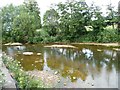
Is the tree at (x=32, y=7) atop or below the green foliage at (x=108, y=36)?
atop

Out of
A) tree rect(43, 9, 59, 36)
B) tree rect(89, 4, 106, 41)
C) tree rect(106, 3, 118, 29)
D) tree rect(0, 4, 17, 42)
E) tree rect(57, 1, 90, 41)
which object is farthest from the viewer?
tree rect(43, 9, 59, 36)

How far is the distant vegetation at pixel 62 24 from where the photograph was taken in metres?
19.0

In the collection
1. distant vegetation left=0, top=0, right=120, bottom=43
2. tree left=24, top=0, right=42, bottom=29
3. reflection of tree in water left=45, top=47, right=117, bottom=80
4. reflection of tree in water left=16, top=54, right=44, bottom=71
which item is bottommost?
reflection of tree in water left=45, top=47, right=117, bottom=80

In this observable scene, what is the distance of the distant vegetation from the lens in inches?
746

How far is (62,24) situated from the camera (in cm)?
1975

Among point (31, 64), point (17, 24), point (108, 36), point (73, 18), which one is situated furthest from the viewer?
point (73, 18)

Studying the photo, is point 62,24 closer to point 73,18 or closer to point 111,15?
point 73,18

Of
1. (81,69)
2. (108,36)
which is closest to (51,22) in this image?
(108,36)

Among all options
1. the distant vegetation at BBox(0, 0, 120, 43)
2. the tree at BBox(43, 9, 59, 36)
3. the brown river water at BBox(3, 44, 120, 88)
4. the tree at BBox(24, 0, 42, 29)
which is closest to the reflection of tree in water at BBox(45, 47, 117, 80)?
the brown river water at BBox(3, 44, 120, 88)

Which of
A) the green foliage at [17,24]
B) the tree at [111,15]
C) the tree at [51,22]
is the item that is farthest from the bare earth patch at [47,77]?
the tree at [111,15]

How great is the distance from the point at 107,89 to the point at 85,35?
13.4 meters

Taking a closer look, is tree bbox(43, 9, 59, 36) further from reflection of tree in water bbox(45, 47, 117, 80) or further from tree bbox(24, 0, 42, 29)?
reflection of tree in water bbox(45, 47, 117, 80)

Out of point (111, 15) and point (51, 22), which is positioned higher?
point (111, 15)

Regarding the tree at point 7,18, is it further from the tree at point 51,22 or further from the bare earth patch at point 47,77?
the bare earth patch at point 47,77
